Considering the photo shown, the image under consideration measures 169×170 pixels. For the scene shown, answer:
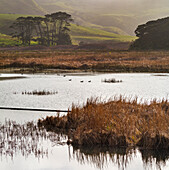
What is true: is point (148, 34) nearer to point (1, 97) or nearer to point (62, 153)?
point (1, 97)

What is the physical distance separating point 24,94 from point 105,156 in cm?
1566

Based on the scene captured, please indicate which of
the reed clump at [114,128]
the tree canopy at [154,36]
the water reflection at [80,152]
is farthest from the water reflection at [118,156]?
the tree canopy at [154,36]

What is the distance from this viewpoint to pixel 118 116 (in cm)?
1301

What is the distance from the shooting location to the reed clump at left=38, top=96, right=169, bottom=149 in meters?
10.8

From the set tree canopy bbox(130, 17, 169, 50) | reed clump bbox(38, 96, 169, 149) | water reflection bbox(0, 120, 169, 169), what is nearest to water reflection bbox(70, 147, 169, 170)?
water reflection bbox(0, 120, 169, 169)

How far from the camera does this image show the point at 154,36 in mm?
91188

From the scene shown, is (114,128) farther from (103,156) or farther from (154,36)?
(154,36)

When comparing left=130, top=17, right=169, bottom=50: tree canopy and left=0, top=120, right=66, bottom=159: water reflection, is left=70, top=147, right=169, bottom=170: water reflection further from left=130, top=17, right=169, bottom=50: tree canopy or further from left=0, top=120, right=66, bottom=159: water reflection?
left=130, top=17, right=169, bottom=50: tree canopy

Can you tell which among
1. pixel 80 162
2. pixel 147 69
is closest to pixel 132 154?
pixel 80 162

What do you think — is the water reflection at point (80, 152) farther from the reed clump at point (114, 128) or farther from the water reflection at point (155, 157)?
the reed clump at point (114, 128)

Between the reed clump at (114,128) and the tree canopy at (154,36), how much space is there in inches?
3076

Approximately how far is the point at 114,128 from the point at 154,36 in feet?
272

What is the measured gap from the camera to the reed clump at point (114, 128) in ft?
35.4

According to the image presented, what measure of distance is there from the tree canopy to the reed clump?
3076 inches
